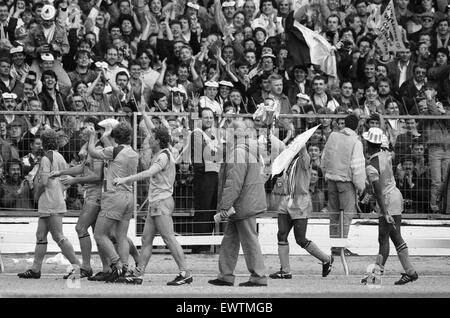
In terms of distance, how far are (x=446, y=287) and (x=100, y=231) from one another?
4428 millimetres

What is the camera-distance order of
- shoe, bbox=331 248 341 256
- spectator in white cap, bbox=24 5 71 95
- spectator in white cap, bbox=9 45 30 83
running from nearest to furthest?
shoe, bbox=331 248 341 256 < spectator in white cap, bbox=9 45 30 83 < spectator in white cap, bbox=24 5 71 95

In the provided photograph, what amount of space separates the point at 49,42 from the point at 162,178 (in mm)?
6238

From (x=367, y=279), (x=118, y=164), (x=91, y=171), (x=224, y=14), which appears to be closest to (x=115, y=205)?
(x=118, y=164)

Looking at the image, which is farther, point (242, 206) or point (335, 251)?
point (335, 251)

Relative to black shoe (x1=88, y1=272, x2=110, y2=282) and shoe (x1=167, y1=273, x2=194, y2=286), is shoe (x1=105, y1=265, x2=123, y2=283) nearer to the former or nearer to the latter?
black shoe (x1=88, y1=272, x2=110, y2=282)

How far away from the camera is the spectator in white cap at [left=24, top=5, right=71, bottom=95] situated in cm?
2094

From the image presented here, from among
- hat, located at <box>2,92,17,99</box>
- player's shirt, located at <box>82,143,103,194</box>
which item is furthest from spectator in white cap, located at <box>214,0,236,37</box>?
player's shirt, located at <box>82,143,103,194</box>

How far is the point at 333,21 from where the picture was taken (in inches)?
917

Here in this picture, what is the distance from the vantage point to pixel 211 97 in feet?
67.4

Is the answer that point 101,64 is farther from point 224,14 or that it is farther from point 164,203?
point 164,203

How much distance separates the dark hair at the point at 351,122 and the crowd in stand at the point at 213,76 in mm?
1115

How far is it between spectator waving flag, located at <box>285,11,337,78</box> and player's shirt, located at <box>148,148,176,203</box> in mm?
6718

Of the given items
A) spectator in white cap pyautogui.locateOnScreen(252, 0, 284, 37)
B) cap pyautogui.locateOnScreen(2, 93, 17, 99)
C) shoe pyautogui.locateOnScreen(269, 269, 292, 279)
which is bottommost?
shoe pyautogui.locateOnScreen(269, 269, 292, 279)

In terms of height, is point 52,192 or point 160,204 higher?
point 52,192
